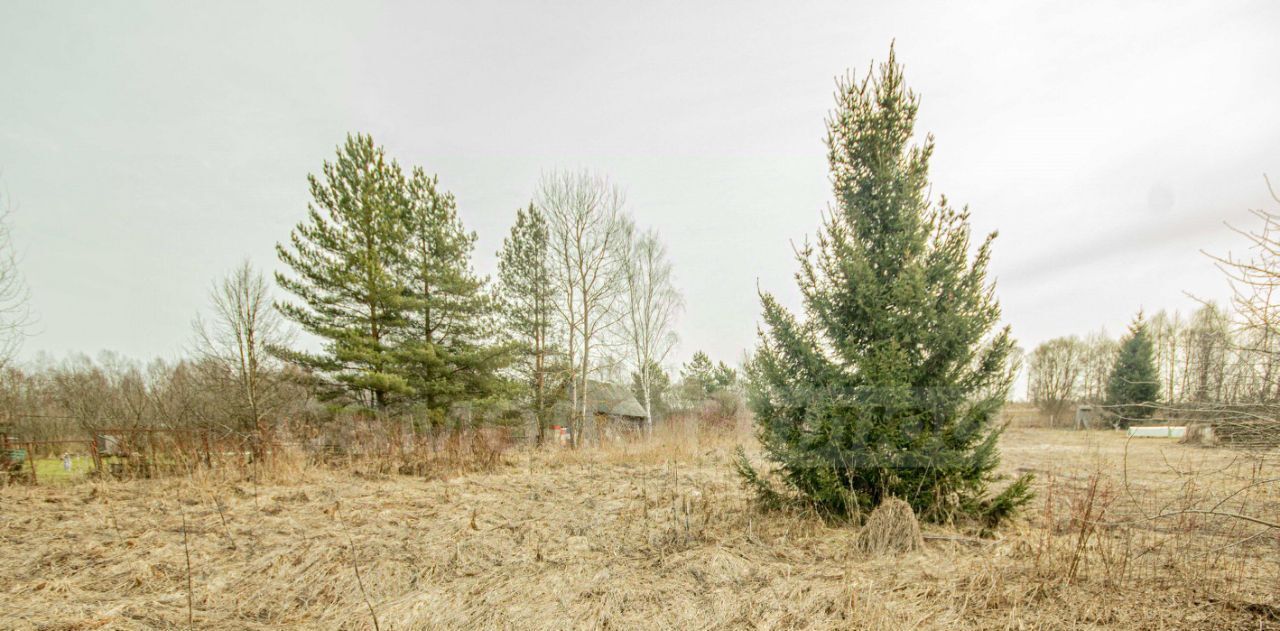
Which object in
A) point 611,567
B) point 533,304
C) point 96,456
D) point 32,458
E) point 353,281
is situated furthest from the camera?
point 533,304

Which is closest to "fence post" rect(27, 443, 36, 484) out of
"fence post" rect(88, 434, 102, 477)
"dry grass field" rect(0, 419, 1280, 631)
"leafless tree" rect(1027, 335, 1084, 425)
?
"fence post" rect(88, 434, 102, 477)

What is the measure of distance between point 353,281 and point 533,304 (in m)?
6.31

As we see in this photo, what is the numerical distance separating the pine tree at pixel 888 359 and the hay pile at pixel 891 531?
354mm

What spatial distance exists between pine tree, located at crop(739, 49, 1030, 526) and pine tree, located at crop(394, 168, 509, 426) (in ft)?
36.7

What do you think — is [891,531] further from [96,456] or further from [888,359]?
[96,456]

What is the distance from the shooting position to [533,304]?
17453mm

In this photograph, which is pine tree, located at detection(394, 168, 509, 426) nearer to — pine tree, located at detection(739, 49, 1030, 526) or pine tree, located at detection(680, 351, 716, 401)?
pine tree, located at detection(739, 49, 1030, 526)

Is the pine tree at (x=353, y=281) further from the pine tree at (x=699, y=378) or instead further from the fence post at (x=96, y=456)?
the pine tree at (x=699, y=378)

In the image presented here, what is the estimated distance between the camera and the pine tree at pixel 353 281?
12.5 m

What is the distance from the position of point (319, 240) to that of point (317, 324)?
2.32 metres

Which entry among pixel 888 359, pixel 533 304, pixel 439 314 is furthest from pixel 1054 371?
pixel 439 314

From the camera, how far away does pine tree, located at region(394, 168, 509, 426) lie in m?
13.8

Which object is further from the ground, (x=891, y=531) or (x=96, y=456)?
(x=891, y=531)

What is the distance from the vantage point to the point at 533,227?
57.0ft
